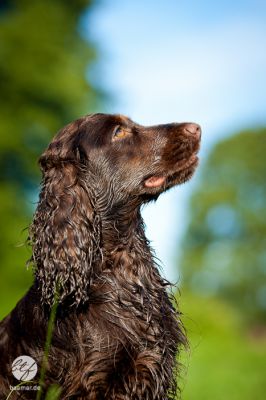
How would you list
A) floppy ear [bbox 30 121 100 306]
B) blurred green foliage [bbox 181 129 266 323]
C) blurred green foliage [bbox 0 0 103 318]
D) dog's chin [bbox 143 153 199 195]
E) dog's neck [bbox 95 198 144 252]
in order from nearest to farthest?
floppy ear [bbox 30 121 100 306], dog's neck [bbox 95 198 144 252], dog's chin [bbox 143 153 199 195], blurred green foliage [bbox 0 0 103 318], blurred green foliage [bbox 181 129 266 323]

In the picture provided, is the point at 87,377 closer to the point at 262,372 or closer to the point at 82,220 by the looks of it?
the point at 82,220

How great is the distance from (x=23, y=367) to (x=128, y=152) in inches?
60.4

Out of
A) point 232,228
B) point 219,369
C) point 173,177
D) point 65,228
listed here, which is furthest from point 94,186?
point 232,228

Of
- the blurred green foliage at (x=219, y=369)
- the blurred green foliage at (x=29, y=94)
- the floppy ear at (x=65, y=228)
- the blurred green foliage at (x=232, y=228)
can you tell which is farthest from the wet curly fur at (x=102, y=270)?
the blurred green foliage at (x=232, y=228)

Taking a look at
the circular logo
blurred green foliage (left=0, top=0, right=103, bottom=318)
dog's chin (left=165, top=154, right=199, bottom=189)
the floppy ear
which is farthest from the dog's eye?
Result: blurred green foliage (left=0, top=0, right=103, bottom=318)

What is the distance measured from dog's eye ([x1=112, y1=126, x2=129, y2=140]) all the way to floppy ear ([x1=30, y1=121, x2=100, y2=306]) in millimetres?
241

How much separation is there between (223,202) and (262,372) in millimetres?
23043

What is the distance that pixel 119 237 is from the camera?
4758 mm

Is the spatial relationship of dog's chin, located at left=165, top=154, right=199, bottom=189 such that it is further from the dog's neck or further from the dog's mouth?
the dog's neck

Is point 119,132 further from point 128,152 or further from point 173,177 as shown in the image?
point 173,177

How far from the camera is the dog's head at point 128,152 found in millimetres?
4801

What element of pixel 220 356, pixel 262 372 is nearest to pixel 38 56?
pixel 220 356

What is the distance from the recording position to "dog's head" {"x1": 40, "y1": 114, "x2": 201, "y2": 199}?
4801 millimetres

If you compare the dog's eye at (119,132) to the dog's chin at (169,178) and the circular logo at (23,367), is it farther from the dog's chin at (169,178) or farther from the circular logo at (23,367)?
the circular logo at (23,367)
